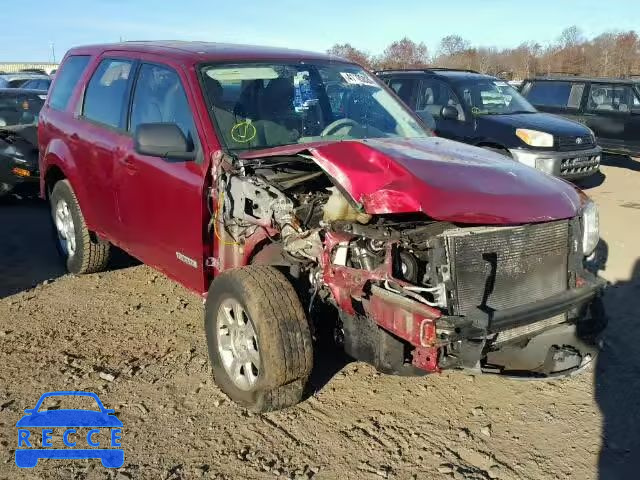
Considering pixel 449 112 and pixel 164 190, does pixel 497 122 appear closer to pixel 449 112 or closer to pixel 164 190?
pixel 449 112

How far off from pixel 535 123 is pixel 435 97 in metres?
1.58

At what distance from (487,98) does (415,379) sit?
23.1ft

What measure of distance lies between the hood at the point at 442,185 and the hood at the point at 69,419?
1705mm

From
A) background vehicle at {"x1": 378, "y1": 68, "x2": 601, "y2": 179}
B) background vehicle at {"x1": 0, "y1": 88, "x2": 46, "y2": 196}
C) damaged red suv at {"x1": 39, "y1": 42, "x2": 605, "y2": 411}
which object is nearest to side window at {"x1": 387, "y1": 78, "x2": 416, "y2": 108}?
background vehicle at {"x1": 378, "y1": 68, "x2": 601, "y2": 179}

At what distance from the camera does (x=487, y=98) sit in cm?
996

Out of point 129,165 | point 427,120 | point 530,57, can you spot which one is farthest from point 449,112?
point 530,57

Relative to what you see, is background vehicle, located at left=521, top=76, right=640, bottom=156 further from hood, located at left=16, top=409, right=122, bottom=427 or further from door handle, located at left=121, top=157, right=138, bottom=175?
hood, located at left=16, top=409, right=122, bottom=427

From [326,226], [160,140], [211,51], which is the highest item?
[211,51]

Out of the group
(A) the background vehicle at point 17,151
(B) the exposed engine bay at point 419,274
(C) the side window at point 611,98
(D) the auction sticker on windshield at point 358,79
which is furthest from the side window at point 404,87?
(B) the exposed engine bay at point 419,274

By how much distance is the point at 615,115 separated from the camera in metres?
12.7

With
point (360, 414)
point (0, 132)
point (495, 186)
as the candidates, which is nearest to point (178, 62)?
point (495, 186)

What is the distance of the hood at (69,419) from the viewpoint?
3365mm

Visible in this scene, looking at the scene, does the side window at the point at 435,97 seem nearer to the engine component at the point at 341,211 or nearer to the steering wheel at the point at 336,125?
the steering wheel at the point at 336,125

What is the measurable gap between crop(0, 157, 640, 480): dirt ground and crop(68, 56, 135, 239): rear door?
2.59 feet
